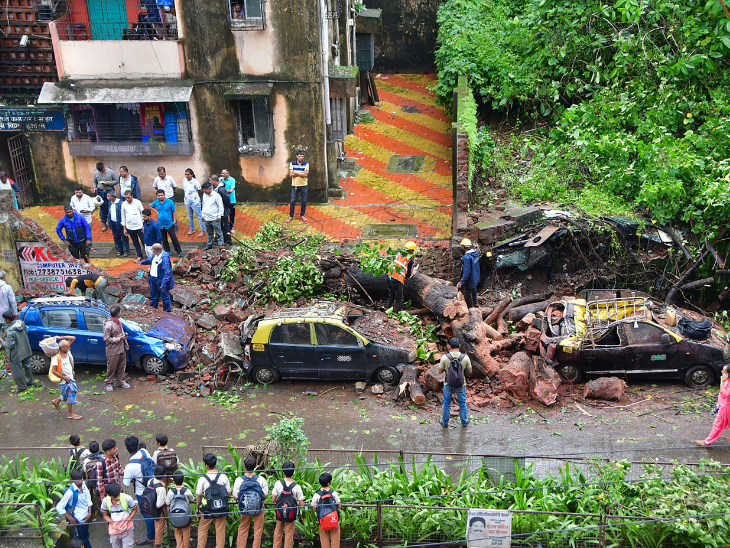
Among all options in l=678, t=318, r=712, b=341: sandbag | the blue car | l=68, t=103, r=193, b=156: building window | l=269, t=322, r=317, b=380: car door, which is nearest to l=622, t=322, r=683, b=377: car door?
l=678, t=318, r=712, b=341: sandbag

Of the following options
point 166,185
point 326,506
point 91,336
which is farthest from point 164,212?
point 326,506

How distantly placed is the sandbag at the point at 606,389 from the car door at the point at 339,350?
392 centimetres

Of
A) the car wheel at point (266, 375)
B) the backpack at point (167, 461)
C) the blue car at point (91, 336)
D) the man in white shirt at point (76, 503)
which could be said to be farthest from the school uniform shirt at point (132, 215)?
the man in white shirt at point (76, 503)

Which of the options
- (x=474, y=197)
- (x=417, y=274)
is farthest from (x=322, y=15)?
(x=417, y=274)

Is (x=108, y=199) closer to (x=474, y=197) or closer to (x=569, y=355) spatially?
(x=474, y=197)

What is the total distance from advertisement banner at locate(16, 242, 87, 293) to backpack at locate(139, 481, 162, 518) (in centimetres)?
733

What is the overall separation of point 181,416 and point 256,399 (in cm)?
132

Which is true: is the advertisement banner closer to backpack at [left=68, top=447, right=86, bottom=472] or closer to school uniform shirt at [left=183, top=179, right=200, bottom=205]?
school uniform shirt at [left=183, top=179, right=200, bottom=205]

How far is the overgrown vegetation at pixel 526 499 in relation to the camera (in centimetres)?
972

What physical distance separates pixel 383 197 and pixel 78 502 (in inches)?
518

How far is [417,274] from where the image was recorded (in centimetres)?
1578

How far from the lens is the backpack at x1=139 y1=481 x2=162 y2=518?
1002 cm

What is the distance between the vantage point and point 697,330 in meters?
13.2

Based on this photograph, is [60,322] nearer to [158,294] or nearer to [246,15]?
[158,294]
